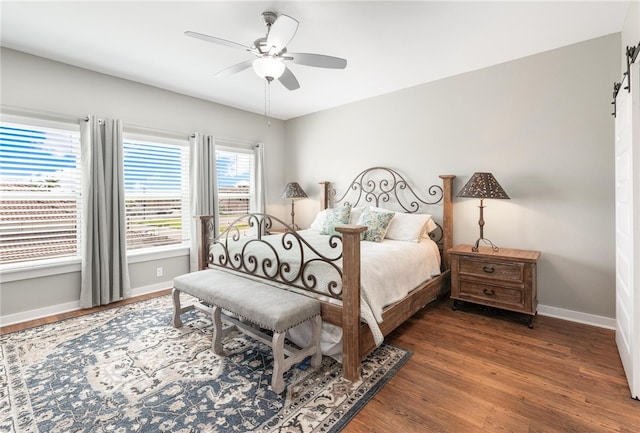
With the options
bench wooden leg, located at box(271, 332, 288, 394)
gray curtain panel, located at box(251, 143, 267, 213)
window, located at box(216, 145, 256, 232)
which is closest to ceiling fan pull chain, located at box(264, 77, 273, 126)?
gray curtain panel, located at box(251, 143, 267, 213)

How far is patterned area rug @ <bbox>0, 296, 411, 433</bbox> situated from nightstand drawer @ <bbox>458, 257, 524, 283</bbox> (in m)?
1.20

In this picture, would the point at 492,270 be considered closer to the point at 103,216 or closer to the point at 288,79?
the point at 288,79

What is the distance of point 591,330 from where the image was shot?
2.71 meters

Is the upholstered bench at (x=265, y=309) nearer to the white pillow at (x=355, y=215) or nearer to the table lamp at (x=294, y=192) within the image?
the white pillow at (x=355, y=215)

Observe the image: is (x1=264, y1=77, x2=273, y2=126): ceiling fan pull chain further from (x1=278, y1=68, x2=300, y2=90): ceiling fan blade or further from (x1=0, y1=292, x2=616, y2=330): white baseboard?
(x1=0, y1=292, x2=616, y2=330): white baseboard

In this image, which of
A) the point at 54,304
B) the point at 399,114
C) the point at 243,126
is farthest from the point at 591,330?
the point at 54,304

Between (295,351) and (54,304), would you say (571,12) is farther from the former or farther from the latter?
(54,304)

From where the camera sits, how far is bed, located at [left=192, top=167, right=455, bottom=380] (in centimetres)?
202

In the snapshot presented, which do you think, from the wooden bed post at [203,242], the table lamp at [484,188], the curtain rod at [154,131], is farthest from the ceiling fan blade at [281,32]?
the curtain rod at [154,131]

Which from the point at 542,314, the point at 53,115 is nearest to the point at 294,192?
the point at 53,115

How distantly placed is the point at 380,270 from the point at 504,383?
108 centimetres

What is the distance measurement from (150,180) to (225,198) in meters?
1.10

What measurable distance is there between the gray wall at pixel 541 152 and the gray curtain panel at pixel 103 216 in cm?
352

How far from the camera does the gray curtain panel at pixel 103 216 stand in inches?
130
